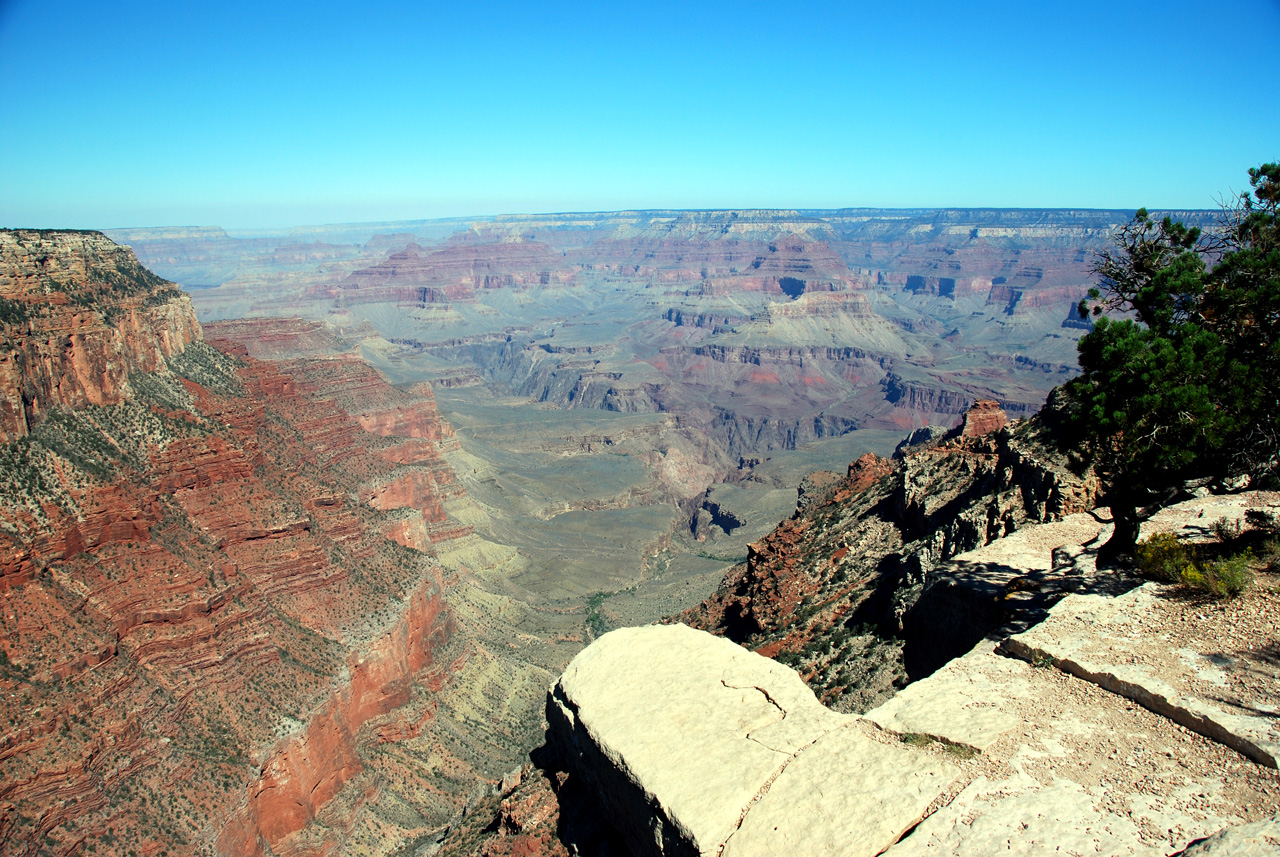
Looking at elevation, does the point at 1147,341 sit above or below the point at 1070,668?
above

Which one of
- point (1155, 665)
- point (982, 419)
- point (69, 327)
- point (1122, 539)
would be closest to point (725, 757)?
point (1155, 665)

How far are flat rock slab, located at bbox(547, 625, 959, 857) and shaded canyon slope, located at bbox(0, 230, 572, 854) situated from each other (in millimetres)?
18535

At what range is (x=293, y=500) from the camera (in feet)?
141

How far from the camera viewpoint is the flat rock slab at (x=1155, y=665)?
36.7 feet

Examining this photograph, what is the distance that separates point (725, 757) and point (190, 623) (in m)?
27.9

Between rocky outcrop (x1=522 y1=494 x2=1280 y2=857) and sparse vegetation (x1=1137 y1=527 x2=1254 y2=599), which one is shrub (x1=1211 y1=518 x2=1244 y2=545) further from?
rocky outcrop (x1=522 y1=494 x2=1280 y2=857)

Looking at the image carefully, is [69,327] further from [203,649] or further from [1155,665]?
[1155,665]

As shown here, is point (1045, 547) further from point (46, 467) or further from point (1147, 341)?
point (46, 467)

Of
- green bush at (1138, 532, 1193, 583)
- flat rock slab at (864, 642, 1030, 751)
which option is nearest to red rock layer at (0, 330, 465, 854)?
flat rock slab at (864, 642, 1030, 751)

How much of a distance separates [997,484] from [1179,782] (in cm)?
1731

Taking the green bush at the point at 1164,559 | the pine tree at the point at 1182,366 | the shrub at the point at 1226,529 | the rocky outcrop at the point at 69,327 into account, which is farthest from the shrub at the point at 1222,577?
the rocky outcrop at the point at 69,327

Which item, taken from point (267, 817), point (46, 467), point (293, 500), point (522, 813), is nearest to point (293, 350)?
point (293, 500)

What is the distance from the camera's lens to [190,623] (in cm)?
3197

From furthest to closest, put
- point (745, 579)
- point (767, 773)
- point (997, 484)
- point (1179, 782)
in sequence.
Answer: point (745, 579) < point (997, 484) < point (767, 773) < point (1179, 782)
